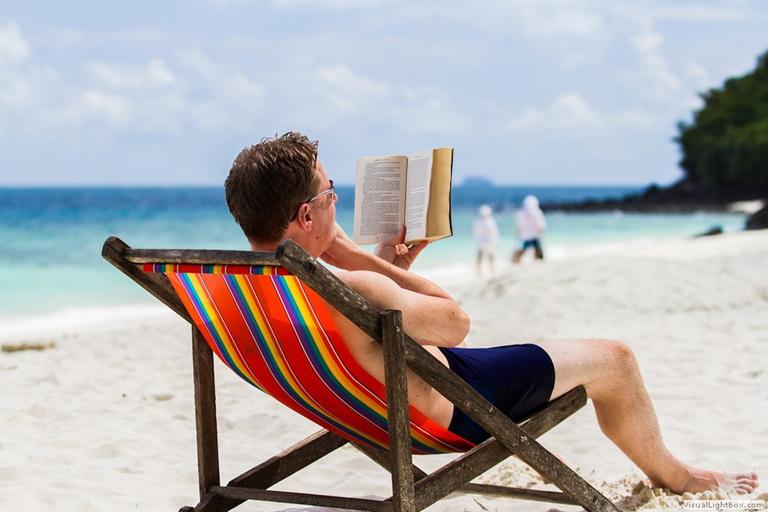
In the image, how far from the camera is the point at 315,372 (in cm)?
227

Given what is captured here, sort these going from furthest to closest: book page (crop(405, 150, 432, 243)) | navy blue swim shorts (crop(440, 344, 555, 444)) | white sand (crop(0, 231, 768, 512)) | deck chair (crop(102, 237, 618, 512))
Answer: white sand (crop(0, 231, 768, 512))
book page (crop(405, 150, 432, 243))
navy blue swim shorts (crop(440, 344, 555, 444))
deck chair (crop(102, 237, 618, 512))

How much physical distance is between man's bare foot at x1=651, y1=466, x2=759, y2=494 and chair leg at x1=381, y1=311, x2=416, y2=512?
1.15m

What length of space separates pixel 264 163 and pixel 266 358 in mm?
540

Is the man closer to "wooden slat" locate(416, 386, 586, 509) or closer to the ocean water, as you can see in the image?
"wooden slat" locate(416, 386, 586, 509)


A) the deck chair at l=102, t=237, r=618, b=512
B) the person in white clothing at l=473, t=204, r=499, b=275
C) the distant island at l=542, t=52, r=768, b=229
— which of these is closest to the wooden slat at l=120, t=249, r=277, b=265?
the deck chair at l=102, t=237, r=618, b=512

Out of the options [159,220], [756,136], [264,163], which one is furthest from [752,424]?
[756,136]

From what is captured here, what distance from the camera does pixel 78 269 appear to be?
61.7 ft

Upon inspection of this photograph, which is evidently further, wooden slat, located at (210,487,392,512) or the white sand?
the white sand

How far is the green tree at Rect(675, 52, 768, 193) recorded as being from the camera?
54281 millimetres

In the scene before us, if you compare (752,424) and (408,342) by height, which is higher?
(408,342)

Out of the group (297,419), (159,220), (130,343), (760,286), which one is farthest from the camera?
(159,220)

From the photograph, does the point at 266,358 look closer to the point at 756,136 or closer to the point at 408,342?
the point at 408,342

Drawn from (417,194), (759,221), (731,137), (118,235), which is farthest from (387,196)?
(731,137)

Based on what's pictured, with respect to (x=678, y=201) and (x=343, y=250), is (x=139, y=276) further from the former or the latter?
(x=678, y=201)
